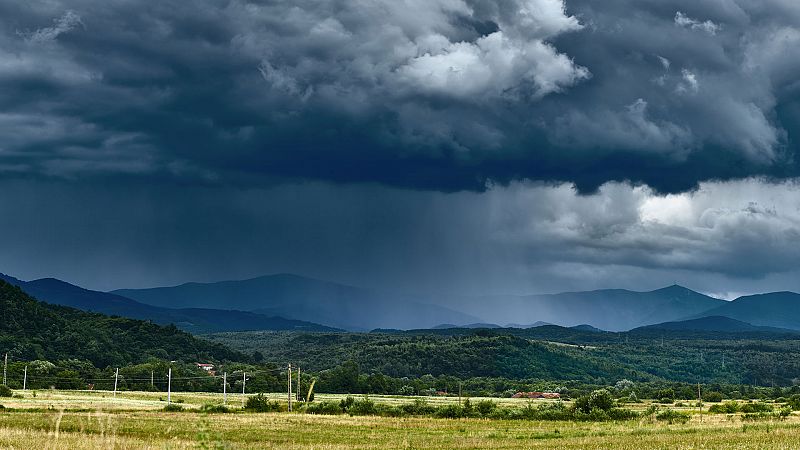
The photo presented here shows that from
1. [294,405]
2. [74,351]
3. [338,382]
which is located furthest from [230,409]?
[74,351]

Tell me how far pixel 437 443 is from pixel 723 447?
14.8m

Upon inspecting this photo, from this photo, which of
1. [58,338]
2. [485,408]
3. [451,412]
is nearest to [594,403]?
[485,408]

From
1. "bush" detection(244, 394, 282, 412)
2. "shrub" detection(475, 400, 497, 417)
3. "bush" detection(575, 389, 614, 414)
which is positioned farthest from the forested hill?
"bush" detection(575, 389, 614, 414)

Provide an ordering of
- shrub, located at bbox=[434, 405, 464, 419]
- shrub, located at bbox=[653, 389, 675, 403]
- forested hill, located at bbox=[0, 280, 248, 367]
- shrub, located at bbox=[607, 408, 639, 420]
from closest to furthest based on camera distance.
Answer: shrub, located at bbox=[607, 408, 639, 420]
shrub, located at bbox=[434, 405, 464, 419]
shrub, located at bbox=[653, 389, 675, 403]
forested hill, located at bbox=[0, 280, 248, 367]

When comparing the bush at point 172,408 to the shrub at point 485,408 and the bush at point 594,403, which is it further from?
the bush at point 594,403

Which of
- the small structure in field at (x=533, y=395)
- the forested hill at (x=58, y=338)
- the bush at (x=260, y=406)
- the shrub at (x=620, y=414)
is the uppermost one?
the forested hill at (x=58, y=338)

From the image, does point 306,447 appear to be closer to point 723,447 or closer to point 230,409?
point 723,447

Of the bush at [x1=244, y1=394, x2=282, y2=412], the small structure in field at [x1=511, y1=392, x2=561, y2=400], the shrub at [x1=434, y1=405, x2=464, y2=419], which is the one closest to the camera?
the shrub at [x1=434, y1=405, x2=464, y2=419]

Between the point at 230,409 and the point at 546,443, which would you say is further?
the point at 230,409

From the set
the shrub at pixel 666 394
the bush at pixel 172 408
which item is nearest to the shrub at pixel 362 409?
the bush at pixel 172 408

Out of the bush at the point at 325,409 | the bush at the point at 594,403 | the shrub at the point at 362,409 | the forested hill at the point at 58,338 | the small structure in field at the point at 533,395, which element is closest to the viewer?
the bush at the point at 594,403

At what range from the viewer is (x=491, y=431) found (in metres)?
58.8

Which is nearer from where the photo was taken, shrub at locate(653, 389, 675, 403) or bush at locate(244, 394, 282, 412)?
bush at locate(244, 394, 282, 412)

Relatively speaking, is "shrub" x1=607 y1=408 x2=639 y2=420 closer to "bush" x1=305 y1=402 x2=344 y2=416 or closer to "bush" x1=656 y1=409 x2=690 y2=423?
"bush" x1=656 y1=409 x2=690 y2=423
